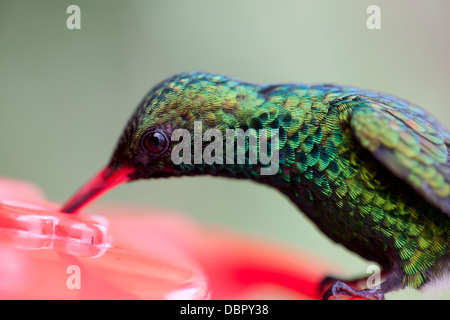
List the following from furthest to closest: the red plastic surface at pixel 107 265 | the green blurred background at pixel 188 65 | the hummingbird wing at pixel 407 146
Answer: the green blurred background at pixel 188 65 < the hummingbird wing at pixel 407 146 < the red plastic surface at pixel 107 265

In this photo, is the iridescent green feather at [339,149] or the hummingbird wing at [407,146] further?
the iridescent green feather at [339,149]

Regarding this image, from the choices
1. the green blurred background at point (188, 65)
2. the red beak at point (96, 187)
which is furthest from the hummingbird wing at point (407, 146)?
the green blurred background at point (188, 65)

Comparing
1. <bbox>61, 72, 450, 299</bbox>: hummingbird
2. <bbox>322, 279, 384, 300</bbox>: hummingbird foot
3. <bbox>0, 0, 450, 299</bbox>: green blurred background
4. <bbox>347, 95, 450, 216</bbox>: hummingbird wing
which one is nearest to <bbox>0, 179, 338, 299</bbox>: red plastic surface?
<bbox>322, 279, 384, 300</bbox>: hummingbird foot

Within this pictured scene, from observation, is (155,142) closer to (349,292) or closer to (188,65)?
(349,292)

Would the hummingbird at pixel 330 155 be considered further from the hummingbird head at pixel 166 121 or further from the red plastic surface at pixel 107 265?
the red plastic surface at pixel 107 265

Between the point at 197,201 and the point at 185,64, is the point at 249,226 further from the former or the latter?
the point at 185,64
